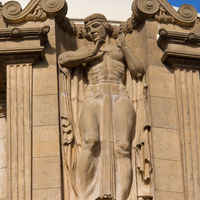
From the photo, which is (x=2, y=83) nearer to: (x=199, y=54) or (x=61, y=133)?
(x=61, y=133)

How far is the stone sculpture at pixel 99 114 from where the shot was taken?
2181 centimetres

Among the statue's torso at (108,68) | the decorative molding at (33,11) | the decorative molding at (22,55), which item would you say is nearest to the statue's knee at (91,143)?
the statue's torso at (108,68)

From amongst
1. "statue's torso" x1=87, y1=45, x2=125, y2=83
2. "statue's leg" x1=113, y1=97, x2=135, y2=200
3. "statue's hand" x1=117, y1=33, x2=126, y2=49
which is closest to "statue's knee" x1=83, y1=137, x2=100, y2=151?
"statue's leg" x1=113, y1=97, x2=135, y2=200

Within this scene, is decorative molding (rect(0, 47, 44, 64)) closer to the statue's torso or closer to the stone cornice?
the stone cornice

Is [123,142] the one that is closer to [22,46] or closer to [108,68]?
[108,68]

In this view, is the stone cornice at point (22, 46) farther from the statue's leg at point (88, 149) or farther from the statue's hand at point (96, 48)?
the statue's leg at point (88, 149)

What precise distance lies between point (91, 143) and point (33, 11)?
3.55 m

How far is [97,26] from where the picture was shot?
23656mm

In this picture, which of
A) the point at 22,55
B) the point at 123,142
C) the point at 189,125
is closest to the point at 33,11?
the point at 22,55

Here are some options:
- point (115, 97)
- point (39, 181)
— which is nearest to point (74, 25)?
point (115, 97)

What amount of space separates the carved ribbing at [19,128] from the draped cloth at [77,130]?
741 mm

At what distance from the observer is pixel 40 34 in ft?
75.3

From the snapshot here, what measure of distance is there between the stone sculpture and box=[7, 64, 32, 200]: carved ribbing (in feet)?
2.52

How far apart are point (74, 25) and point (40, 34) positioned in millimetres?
1415
